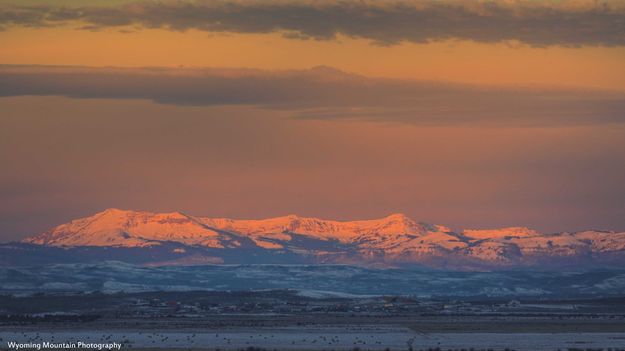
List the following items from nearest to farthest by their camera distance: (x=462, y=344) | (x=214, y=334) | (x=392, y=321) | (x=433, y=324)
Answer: (x=462, y=344) → (x=214, y=334) → (x=433, y=324) → (x=392, y=321)

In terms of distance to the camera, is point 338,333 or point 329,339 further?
point 338,333

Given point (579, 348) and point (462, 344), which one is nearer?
point (579, 348)

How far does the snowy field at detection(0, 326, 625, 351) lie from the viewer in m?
A: 129

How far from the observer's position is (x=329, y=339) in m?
141

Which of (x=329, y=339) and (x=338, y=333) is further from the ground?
(x=338, y=333)

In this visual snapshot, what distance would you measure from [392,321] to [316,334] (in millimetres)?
43252

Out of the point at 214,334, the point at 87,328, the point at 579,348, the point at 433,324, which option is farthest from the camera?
the point at 433,324

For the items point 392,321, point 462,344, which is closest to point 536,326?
point 392,321

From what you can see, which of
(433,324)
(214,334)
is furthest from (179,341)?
(433,324)

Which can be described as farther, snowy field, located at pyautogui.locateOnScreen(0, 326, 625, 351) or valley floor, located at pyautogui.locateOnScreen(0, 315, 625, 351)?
valley floor, located at pyautogui.locateOnScreen(0, 315, 625, 351)

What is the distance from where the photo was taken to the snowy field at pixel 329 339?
Result: 12862 cm

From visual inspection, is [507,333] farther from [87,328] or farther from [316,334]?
[87,328]

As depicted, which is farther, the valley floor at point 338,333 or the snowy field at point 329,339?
the valley floor at point 338,333

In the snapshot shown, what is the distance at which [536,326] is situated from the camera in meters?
172
